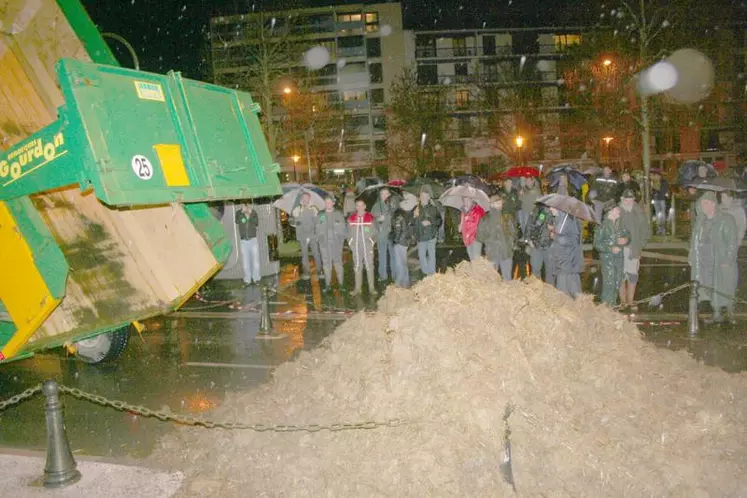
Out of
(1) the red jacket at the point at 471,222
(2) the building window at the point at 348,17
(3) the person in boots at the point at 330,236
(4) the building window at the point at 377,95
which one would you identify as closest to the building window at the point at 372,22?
(2) the building window at the point at 348,17

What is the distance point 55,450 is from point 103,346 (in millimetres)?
3387

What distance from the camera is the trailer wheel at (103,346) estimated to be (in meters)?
7.98

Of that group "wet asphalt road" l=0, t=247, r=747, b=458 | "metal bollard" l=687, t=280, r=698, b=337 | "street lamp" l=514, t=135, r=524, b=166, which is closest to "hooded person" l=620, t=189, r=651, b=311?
"wet asphalt road" l=0, t=247, r=747, b=458

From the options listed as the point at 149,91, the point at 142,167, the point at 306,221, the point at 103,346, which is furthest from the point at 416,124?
the point at 142,167

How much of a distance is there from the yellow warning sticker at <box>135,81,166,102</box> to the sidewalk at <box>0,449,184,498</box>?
3.46m

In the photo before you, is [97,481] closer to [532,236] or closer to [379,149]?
[532,236]

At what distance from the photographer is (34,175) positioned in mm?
5465

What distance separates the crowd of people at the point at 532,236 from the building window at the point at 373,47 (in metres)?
53.6

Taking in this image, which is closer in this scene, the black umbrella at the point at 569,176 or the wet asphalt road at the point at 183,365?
the wet asphalt road at the point at 183,365

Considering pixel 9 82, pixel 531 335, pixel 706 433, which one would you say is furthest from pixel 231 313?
pixel 706 433

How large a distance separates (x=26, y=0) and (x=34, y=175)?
2624 mm

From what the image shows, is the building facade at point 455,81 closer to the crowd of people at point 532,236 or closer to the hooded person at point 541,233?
the crowd of people at point 532,236

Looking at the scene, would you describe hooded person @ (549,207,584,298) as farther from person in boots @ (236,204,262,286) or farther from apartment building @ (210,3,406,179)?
apartment building @ (210,3,406,179)

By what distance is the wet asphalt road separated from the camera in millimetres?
6141
